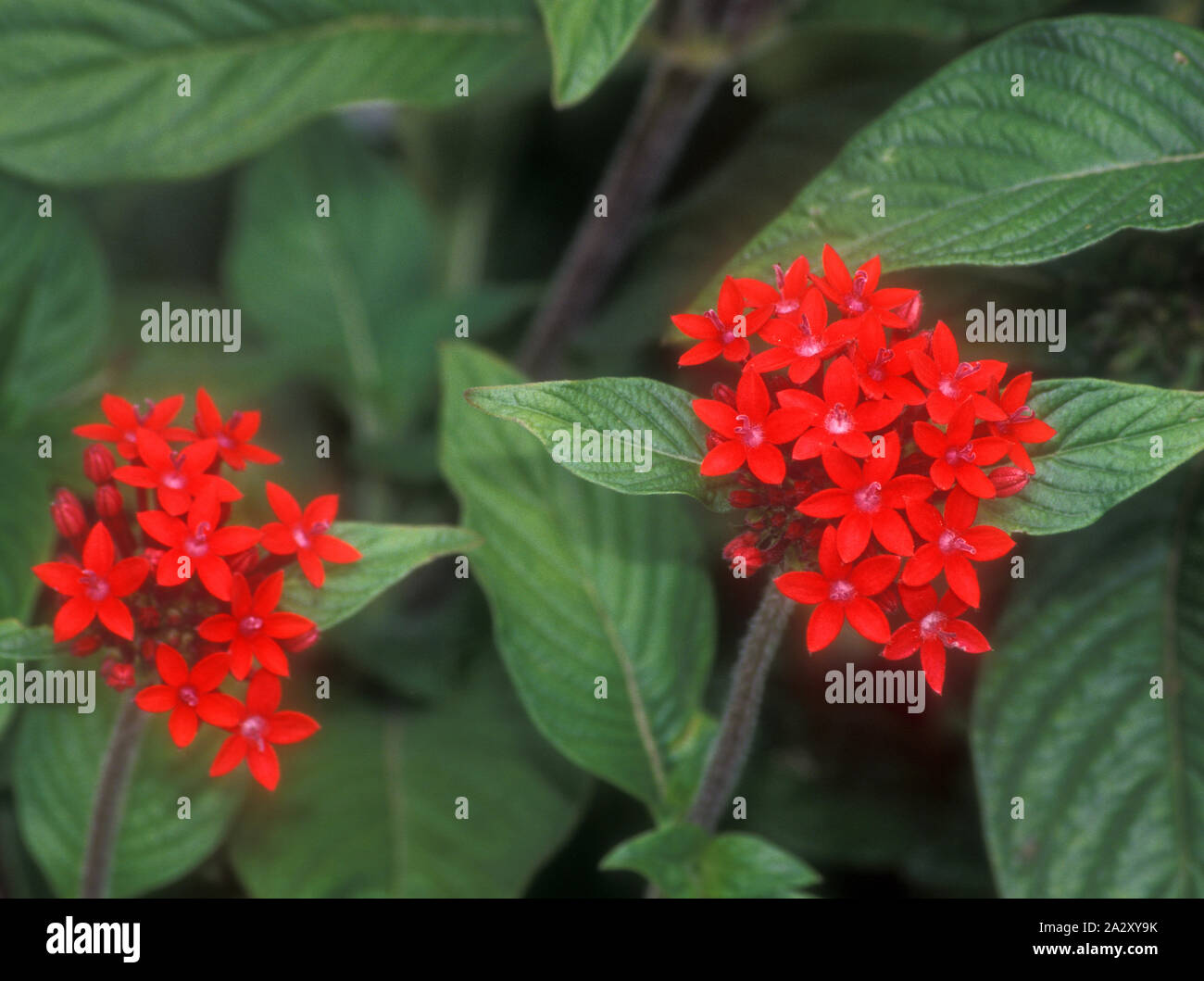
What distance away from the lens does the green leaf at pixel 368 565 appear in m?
0.90

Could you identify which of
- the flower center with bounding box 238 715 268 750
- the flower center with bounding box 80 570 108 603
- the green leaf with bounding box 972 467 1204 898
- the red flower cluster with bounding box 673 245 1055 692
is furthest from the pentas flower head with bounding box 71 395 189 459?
the green leaf with bounding box 972 467 1204 898

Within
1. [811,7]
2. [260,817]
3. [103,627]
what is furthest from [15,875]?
[811,7]

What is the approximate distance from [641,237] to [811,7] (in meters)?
0.39

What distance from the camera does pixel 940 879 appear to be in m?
1.31

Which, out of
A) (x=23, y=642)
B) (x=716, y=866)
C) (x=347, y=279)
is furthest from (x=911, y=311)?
(x=347, y=279)

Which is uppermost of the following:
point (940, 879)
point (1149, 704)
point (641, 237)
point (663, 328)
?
point (641, 237)

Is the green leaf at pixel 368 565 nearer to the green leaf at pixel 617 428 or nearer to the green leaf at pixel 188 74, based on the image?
the green leaf at pixel 617 428

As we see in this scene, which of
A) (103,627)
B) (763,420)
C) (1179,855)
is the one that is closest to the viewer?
(763,420)

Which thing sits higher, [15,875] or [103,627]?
[103,627]

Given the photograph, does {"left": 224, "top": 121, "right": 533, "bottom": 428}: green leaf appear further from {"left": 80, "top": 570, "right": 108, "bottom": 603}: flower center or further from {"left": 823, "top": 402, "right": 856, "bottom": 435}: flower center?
{"left": 823, "top": 402, "right": 856, "bottom": 435}: flower center

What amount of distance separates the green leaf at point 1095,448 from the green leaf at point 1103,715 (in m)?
0.43

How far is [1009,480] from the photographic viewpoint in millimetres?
786

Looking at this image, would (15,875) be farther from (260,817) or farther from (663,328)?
(663,328)
